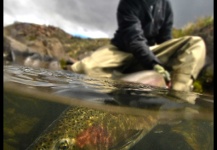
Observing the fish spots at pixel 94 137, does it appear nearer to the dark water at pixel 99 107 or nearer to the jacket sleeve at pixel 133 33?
the dark water at pixel 99 107

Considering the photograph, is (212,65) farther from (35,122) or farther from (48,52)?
(48,52)

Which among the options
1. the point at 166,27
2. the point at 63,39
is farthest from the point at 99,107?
the point at 63,39

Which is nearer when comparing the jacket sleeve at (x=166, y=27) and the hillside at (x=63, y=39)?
the jacket sleeve at (x=166, y=27)

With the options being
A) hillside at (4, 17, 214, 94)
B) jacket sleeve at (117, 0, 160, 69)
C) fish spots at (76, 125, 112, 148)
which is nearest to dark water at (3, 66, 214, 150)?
fish spots at (76, 125, 112, 148)

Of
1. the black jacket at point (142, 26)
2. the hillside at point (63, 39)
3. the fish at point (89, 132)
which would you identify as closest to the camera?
the fish at point (89, 132)

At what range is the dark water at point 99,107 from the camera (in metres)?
3.16

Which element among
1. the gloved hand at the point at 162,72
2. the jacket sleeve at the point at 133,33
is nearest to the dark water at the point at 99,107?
the gloved hand at the point at 162,72

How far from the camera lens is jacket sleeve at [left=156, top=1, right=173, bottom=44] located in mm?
6535

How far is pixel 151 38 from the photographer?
259 inches

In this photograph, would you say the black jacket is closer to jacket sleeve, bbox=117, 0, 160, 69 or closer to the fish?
jacket sleeve, bbox=117, 0, 160, 69

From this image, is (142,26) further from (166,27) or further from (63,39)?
(63,39)

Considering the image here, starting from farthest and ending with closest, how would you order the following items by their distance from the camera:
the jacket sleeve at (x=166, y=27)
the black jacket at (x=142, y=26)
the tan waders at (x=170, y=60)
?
the jacket sleeve at (x=166, y=27) → the tan waders at (x=170, y=60) → the black jacket at (x=142, y=26)

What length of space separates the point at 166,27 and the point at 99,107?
398 cm

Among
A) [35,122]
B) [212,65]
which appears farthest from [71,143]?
[212,65]
